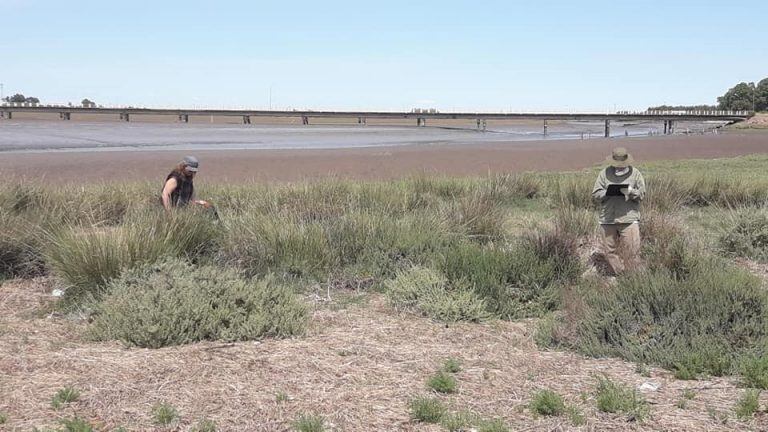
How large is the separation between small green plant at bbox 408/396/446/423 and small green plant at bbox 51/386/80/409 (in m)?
2.15

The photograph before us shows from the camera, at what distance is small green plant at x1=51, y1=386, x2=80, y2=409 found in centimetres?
Answer: 464

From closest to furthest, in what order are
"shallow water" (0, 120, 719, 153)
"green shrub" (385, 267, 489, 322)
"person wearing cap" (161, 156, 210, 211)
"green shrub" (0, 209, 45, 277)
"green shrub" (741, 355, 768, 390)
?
"green shrub" (741, 355, 768, 390), "green shrub" (385, 267, 489, 322), "green shrub" (0, 209, 45, 277), "person wearing cap" (161, 156, 210, 211), "shallow water" (0, 120, 719, 153)

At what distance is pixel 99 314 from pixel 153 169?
72.3 feet

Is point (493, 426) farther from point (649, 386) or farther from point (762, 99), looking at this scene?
point (762, 99)

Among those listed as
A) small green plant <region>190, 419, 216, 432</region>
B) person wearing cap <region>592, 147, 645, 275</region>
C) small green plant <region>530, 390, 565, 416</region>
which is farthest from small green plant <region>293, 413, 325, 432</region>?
person wearing cap <region>592, 147, 645, 275</region>

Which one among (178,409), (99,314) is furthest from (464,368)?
(99,314)

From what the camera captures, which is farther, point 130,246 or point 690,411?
point 130,246

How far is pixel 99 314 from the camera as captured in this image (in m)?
6.67

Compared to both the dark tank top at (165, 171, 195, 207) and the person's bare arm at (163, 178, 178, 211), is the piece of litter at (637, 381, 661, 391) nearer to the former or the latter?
the person's bare arm at (163, 178, 178, 211)

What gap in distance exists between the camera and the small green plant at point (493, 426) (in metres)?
4.27

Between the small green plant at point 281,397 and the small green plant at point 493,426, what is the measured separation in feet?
4.09

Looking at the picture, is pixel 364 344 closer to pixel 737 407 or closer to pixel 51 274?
pixel 737 407

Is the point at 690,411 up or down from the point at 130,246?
down

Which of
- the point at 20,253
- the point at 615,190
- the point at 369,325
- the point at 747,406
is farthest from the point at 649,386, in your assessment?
the point at 20,253
